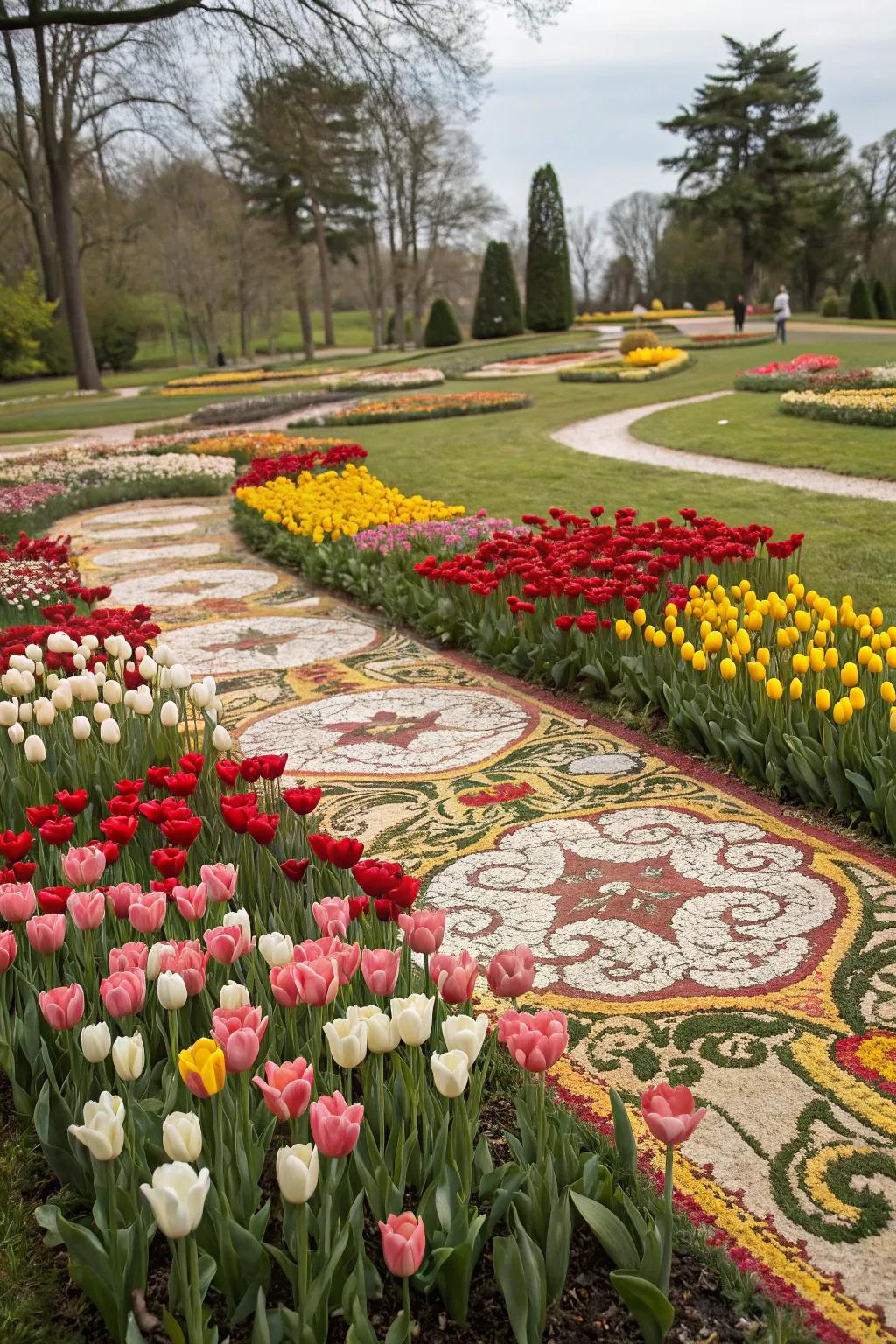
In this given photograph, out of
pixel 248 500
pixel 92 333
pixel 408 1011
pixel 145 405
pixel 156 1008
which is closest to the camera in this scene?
pixel 408 1011

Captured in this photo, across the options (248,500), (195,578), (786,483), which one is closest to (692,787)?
(195,578)

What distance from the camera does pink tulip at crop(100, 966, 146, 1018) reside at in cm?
187

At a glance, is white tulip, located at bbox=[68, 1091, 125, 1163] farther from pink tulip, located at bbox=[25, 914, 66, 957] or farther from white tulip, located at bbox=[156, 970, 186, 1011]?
pink tulip, located at bbox=[25, 914, 66, 957]

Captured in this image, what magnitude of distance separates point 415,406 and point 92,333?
109 ft

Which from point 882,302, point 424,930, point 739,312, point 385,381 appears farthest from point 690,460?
point 882,302

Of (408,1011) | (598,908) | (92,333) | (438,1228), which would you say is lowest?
(598,908)

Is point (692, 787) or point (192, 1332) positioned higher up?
point (192, 1332)

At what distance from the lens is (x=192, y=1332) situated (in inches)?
62.5

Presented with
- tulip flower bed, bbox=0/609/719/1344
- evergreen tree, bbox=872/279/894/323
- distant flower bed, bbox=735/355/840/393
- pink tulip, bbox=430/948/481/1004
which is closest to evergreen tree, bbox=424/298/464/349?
evergreen tree, bbox=872/279/894/323

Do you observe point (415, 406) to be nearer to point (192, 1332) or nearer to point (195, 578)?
point (195, 578)

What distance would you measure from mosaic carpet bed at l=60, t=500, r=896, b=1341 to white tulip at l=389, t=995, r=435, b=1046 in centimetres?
79

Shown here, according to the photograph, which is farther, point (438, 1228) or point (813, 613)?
point (813, 613)

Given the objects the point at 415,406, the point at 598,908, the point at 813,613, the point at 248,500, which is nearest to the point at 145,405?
the point at 415,406

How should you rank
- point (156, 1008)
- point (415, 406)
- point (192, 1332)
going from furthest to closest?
point (415, 406) < point (156, 1008) < point (192, 1332)
